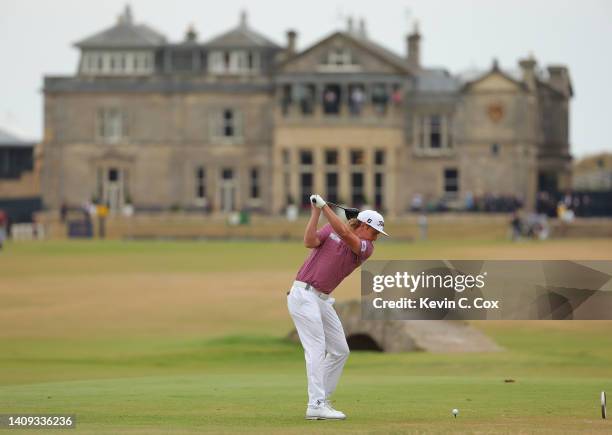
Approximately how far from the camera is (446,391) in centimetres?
1989

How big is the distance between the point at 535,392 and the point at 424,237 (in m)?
64.5

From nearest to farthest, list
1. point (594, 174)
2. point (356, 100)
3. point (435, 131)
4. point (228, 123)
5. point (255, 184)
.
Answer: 1. point (356, 100)
2. point (435, 131)
3. point (228, 123)
4. point (255, 184)
5. point (594, 174)

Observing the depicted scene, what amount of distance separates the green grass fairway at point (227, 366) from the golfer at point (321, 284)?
0.40m

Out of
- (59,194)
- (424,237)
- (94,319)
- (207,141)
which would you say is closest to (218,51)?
(207,141)

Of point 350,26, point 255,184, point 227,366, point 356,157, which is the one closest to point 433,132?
point 356,157

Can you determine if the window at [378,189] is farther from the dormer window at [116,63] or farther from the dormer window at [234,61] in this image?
the dormer window at [116,63]

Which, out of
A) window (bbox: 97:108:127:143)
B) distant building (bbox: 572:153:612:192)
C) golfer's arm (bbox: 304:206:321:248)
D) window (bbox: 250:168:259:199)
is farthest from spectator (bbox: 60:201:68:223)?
golfer's arm (bbox: 304:206:321:248)

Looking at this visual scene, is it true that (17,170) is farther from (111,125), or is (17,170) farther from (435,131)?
(435,131)

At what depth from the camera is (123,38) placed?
101375 mm

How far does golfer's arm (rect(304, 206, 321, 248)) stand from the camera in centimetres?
1627

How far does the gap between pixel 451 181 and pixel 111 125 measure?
20.2m

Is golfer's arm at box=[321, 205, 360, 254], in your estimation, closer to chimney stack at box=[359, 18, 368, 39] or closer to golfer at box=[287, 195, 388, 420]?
golfer at box=[287, 195, 388, 420]

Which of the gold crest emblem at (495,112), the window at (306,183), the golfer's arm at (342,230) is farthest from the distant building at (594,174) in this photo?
the golfer's arm at (342,230)

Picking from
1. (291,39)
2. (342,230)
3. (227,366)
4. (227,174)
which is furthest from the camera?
(291,39)
